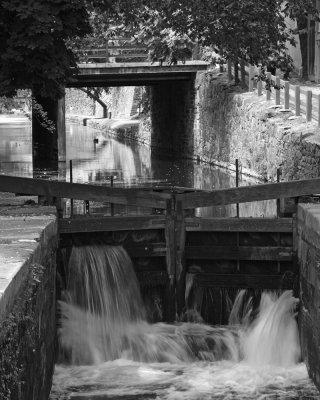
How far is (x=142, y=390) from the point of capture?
12797mm

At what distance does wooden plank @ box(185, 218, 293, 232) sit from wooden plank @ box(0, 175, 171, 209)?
0.55 metres

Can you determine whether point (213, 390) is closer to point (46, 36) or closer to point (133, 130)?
point (46, 36)

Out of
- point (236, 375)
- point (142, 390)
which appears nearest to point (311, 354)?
point (236, 375)

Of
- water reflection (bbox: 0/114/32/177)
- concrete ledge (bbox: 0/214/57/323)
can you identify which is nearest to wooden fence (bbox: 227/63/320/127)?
water reflection (bbox: 0/114/32/177)

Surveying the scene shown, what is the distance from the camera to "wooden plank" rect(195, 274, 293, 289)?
1494cm

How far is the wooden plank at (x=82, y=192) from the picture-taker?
14617 millimetres

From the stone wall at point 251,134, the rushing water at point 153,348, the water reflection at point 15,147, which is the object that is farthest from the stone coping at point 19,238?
the water reflection at point 15,147

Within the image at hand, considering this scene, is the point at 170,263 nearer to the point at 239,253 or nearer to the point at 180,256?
the point at 180,256

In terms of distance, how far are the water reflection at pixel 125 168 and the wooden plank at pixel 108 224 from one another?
622cm

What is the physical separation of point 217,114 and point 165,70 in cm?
292

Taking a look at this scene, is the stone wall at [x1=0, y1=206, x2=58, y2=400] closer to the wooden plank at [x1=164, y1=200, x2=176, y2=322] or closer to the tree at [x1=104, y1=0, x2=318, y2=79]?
the wooden plank at [x1=164, y1=200, x2=176, y2=322]

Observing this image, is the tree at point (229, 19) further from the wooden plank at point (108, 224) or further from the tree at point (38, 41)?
the wooden plank at point (108, 224)

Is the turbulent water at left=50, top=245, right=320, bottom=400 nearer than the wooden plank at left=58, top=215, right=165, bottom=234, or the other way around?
the turbulent water at left=50, top=245, right=320, bottom=400

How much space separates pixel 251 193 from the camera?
589 inches
